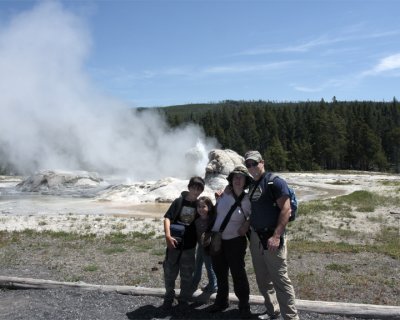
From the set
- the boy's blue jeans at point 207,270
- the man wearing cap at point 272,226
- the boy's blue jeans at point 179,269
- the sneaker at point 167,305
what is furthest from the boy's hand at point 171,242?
the man wearing cap at point 272,226

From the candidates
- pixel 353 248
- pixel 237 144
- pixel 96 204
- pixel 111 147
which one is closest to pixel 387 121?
pixel 237 144

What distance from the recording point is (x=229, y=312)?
598 centimetres

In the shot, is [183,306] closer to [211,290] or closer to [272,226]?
[211,290]

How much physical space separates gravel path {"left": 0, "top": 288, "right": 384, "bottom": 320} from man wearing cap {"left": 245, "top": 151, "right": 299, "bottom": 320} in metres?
0.71

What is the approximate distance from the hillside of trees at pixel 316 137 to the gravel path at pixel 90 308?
6279 cm

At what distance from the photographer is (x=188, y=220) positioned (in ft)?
20.0

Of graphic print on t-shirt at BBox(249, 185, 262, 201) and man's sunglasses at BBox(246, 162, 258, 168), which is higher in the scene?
man's sunglasses at BBox(246, 162, 258, 168)

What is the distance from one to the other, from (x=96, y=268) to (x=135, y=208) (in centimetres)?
1585

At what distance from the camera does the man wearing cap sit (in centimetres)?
499

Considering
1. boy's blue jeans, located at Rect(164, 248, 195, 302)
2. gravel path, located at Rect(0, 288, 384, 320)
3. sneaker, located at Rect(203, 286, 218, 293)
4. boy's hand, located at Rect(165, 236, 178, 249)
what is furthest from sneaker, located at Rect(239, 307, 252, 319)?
boy's hand, located at Rect(165, 236, 178, 249)

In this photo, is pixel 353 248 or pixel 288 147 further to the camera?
pixel 288 147

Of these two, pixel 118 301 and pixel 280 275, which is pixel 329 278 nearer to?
pixel 280 275

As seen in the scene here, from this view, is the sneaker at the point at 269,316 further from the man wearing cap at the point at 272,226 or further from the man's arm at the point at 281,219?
the man's arm at the point at 281,219

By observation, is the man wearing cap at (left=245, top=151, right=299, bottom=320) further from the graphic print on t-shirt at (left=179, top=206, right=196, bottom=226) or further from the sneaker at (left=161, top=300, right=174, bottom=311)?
the sneaker at (left=161, top=300, right=174, bottom=311)
